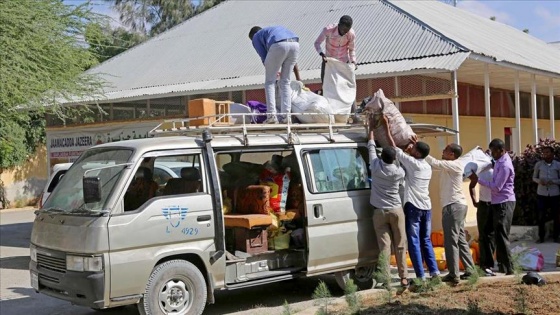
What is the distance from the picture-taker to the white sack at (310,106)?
350 inches

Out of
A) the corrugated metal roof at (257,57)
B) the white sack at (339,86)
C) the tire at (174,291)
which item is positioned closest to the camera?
the tire at (174,291)

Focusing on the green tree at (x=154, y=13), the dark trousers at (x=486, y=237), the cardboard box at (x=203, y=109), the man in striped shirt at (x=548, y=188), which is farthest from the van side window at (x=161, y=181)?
the green tree at (x=154, y=13)

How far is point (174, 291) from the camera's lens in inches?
288

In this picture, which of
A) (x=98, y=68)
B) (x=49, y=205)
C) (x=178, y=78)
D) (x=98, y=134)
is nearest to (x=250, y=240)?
(x=49, y=205)

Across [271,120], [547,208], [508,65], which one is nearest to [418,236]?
[271,120]

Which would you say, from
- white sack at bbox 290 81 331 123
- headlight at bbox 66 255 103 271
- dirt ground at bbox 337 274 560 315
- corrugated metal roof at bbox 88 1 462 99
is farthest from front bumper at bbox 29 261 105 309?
corrugated metal roof at bbox 88 1 462 99

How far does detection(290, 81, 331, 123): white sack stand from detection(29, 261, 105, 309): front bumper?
3439mm

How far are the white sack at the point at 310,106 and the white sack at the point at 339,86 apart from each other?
29 cm

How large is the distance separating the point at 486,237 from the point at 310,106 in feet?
9.76

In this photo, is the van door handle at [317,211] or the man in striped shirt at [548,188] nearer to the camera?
the van door handle at [317,211]

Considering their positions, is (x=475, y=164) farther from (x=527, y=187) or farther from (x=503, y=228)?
(x=527, y=187)

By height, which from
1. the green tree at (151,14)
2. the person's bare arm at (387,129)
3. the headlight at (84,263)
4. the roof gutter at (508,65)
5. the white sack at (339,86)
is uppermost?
the green tree at (151,14)

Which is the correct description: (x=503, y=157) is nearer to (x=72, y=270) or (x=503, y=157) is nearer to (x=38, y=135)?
(x=72, y=270)

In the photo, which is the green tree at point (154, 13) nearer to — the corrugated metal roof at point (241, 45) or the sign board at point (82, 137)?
the corrugated metal roof at point (241, 45)
